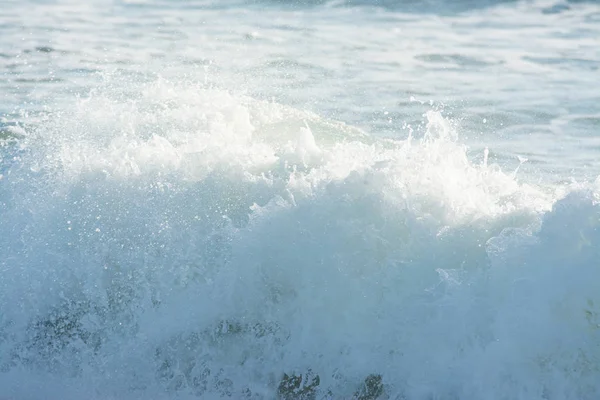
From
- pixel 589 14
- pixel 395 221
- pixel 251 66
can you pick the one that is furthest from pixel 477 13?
pixel 395 221

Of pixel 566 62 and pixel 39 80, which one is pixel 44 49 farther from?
pixel 566 62

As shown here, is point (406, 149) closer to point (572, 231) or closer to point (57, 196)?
point (572, 231)

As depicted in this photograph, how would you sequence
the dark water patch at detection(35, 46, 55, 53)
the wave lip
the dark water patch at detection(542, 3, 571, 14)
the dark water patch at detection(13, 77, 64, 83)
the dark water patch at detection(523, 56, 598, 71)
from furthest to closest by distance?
1. the dark water patch at detection(542, 3, 571, 14)
2. the dark water patch at detection(35, 46, 55, 53)
3. the dark water patch at detection(523, 56, 598, 71)
4. the dark water patch at detection(13, 77, 64, 83)
5. the wave lip

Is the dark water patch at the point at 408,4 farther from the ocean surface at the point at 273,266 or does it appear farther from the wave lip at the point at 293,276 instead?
the wave lip at the point at 293,276

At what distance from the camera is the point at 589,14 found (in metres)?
24.2

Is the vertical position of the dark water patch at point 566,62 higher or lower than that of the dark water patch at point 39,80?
lower

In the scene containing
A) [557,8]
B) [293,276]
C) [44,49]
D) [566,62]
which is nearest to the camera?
[293,276]

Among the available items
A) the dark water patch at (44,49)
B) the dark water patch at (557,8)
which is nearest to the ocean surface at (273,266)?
the dark water patch at (44,49)

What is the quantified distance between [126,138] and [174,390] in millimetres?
3077

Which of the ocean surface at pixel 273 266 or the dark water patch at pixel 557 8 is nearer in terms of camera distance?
the ocean surface at pixel 273 266

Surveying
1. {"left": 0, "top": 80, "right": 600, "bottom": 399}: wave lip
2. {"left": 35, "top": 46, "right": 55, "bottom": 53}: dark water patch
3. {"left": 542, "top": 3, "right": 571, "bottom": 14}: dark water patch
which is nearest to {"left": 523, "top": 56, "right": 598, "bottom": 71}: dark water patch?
{"left": 542, "top": 3, "right": 571, "bottom": 14}: dark water patch

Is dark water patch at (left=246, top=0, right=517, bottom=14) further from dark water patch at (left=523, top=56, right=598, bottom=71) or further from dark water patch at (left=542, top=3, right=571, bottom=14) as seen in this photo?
dark water patch at (left=523, top=56, right=598, bottom=71)

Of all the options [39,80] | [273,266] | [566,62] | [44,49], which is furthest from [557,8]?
[273,266]

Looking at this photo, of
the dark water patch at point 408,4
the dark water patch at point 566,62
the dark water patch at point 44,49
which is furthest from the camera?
the dark water patch at point 408,4
